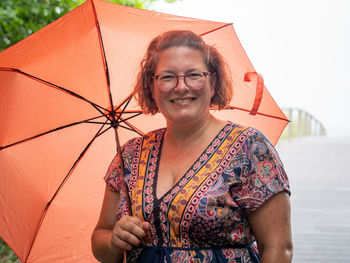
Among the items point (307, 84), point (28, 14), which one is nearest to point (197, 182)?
point (28, 14)

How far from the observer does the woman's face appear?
1.71 m

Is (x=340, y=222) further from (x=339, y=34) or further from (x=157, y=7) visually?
(x=339, y=34)

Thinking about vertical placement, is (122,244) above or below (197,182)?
below

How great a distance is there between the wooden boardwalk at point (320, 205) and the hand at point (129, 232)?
2.49 meters

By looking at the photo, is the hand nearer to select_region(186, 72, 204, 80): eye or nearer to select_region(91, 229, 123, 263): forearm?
select_region(91, 229, 123, 263): forearm

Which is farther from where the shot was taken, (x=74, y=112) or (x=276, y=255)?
(x=74, y=112)

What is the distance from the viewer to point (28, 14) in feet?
12.2

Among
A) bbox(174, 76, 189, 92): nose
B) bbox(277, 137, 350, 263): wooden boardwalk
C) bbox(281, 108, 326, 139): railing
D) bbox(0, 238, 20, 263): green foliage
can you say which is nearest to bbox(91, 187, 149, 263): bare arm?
bbox(174, 76, 189, 92): nose

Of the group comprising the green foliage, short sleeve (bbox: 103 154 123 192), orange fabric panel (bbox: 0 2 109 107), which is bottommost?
the green foliage

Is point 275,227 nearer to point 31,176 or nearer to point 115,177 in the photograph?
point 115,177

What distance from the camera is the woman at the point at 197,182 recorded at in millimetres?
1608

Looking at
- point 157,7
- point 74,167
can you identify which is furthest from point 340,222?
point 74,167

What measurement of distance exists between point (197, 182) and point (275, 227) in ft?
1.03

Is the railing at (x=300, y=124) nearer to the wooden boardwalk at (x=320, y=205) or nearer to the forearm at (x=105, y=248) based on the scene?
the wooden boardwalk at (x=320, y=205)
